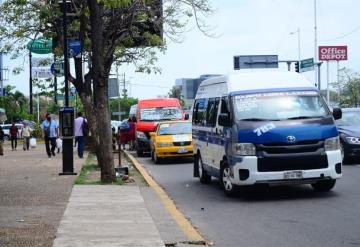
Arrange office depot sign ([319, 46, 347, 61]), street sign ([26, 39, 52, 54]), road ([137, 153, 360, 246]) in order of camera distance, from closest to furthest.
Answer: road ([137, 153, 360, 246]), street sign ([26, 39, 52, 54]), office depot sign ([319, 46, 347, 61])

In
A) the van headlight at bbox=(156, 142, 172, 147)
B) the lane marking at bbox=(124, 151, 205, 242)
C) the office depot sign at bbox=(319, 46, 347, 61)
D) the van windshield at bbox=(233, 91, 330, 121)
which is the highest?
the office depot sign at bbox=(319, 46, 347, 61)

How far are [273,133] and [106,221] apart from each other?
11.5ft

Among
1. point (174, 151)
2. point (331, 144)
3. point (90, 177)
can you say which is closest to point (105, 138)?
point (90, 177)

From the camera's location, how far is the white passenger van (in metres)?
11.2

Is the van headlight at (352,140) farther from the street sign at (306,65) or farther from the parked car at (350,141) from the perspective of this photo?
the street sign at (306,65)

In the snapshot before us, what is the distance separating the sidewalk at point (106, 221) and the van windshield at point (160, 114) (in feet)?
47.9

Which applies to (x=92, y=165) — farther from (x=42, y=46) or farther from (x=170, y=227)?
(x=170, y=227)

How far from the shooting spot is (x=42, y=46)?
22.6 metres

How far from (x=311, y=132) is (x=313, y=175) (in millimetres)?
776

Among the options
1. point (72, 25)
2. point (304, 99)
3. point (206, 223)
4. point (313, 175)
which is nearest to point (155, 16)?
point (72, 25)

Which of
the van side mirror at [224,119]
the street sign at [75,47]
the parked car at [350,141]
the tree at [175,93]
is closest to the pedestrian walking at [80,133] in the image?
the street sign at [75,47]

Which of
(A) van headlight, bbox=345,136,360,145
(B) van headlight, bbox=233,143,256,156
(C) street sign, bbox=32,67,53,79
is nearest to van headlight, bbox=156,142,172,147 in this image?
(A) van headlight, bbox=345,136,360,145

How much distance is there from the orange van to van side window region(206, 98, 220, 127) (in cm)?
1246

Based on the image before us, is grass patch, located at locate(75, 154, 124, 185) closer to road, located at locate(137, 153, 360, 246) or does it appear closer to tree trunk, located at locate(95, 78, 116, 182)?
tree trunk, located at locate(95, 78, 116, 182)
